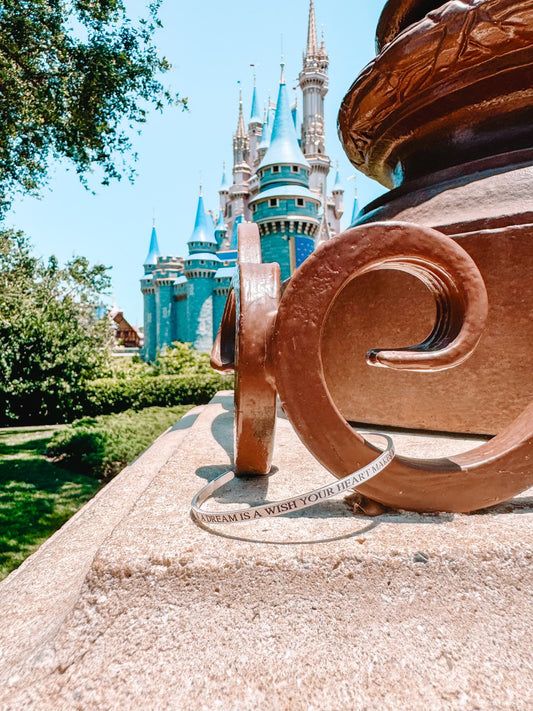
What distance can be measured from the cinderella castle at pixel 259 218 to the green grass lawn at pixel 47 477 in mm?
8849

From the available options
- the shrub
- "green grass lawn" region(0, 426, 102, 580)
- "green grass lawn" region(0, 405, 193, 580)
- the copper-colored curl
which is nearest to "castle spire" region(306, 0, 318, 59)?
"green grass lawn" region(0, 405, 193, 580)

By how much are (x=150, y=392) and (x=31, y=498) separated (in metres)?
8.02

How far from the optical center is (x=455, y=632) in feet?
3.46

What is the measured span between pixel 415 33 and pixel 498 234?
0.99 meters

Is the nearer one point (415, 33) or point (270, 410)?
point (270, 410)

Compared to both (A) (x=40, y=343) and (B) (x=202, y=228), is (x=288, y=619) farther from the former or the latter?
(B) (x=202, y=228)

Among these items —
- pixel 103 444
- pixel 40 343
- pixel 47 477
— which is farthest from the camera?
pixel 40 343

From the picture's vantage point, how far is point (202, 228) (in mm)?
34031

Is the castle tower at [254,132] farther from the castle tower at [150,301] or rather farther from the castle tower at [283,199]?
the castle tower at [283,199]

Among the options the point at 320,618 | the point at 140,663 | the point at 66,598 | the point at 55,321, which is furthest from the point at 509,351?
the point at 55,321

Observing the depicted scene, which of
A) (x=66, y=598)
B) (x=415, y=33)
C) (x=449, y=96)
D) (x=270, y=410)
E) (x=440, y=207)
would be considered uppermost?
(x=415, y=33)

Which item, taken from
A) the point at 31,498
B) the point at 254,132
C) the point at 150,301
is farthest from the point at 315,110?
the point at 31,498

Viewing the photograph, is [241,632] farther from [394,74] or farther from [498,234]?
[394,74]

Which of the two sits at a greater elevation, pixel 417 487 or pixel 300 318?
pixel 300 318
